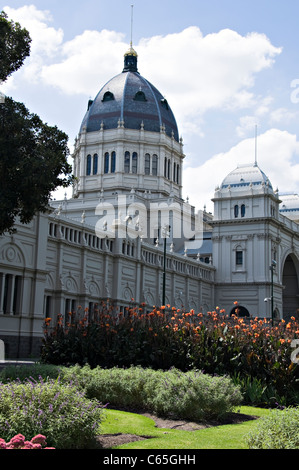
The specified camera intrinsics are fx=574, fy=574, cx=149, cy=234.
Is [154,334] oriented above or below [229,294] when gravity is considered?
below

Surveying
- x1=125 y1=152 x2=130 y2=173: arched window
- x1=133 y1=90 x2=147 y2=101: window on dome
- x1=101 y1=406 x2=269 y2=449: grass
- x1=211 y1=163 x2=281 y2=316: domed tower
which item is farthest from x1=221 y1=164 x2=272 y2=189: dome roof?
x1=101 y1=406 x2=269 y2=449: grass

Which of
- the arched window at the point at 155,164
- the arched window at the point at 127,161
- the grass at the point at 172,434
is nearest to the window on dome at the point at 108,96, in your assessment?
the arched window at the point at 127,161

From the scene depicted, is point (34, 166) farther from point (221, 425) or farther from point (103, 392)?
point (221, 425)

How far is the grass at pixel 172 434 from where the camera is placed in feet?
35.5

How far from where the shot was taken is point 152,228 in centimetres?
7675

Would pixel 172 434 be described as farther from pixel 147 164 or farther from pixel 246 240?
pixel 147 164

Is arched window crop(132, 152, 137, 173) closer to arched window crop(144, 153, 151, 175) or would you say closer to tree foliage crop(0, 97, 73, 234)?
A: arched window crop(144, 153, 151, 175)

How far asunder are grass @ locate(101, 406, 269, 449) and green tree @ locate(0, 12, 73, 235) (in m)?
12.3

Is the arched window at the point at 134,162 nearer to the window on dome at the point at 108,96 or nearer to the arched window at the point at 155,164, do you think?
the arched window at the point at 155,164

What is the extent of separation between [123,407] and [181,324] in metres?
6.28

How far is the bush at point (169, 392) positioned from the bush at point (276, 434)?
4.24m

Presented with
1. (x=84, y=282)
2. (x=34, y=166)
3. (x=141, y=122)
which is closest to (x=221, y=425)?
(x=34, y=166)

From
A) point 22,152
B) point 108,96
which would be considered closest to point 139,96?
point 108,96

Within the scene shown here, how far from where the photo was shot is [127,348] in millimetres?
22047
